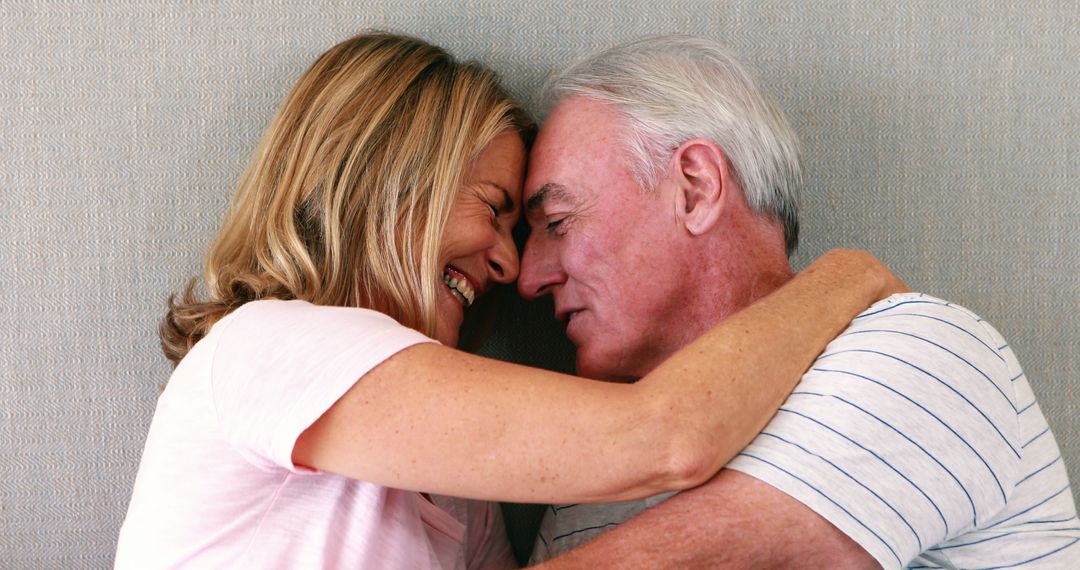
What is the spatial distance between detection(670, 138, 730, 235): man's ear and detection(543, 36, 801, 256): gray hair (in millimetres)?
20

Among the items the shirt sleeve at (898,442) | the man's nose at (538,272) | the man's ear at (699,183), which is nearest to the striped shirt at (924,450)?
the shirt sleeve at (898,442)

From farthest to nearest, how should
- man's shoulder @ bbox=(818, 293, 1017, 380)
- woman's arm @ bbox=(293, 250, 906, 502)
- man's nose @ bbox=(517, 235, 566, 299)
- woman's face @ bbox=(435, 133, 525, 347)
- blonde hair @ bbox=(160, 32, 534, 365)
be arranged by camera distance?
man's nose @ bbox=(517, 235, 566, 299) → woman's face @ bbox=(435, 133, 525, 347) → blonde hair @ bbox=(160, 32, 534, 365) → man's shoulder @ bbox=(818, 293, 1017, 380) → woman's arm @ bbox=(293, 250, 906, 502)

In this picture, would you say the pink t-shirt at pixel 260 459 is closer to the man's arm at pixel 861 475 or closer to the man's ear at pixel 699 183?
the man's arm at pixel 861 475

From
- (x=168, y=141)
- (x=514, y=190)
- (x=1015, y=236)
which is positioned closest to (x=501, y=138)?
(x=514, y=190)

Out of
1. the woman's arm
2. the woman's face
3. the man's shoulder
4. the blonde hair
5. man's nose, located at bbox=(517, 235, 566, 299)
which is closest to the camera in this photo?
the woman's arm

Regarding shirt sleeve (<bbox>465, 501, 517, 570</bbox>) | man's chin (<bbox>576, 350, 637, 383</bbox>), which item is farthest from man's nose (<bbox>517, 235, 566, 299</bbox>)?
shirt sleeve (<bbox>465, 501, 517, 570</bbox>)

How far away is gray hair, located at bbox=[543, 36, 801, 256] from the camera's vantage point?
53.0 inches

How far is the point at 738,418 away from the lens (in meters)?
1.01

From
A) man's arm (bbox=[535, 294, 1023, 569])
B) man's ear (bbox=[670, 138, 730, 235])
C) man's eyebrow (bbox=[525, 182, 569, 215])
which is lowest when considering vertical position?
man's arm (bbox=[535, 294, 1023, 569])

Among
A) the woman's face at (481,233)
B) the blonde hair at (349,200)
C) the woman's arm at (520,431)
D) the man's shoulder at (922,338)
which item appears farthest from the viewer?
the woman's face at (481,233)

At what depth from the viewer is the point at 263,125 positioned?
4.71 feet

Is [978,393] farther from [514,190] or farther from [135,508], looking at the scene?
[135,508]

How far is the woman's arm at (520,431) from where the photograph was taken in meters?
0.93

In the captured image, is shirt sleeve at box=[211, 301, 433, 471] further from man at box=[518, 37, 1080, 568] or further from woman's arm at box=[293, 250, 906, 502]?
man at box=[518, 37, 1080, 568]
